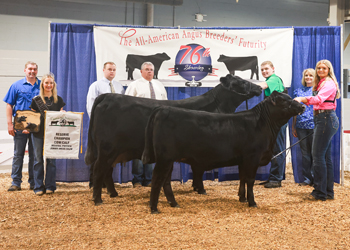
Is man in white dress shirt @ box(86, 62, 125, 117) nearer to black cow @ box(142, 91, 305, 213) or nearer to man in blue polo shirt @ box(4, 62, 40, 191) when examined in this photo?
man in blue polo shirt @ box(4, 62, 40, 191)

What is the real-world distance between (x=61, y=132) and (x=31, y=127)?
372 millimetres

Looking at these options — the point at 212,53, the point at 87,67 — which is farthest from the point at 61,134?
the point at 212,53

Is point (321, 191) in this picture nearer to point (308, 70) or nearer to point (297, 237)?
point (297, 237)

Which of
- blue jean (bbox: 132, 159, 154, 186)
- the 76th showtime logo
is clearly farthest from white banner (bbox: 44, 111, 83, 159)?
the 76th showtime logo

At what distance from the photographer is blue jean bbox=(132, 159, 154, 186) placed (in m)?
4.89

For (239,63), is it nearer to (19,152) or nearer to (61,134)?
(61,134)

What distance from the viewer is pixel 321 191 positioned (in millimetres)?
3990

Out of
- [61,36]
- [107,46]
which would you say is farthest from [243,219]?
[61,36]

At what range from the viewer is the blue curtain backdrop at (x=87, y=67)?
16.4 ft

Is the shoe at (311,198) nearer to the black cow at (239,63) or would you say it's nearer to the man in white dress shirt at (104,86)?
the black cow at (239,63)

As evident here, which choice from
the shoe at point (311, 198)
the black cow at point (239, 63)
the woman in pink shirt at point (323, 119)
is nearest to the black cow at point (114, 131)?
the black cow at point (239, 63)

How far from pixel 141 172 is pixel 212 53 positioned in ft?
6.95

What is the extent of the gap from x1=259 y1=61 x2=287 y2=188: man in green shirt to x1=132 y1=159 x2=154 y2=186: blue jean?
5.68 feet

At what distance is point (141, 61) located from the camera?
504 cm
